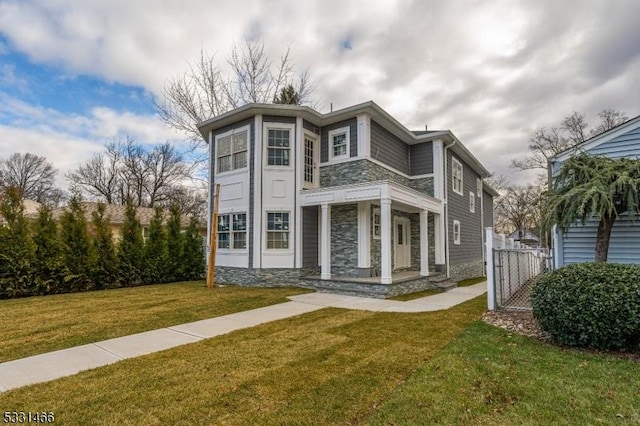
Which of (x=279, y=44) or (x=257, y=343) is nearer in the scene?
(x=257, y=343)

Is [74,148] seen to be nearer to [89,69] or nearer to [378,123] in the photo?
[89,69]

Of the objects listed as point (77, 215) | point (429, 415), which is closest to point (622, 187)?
point (429, 415)

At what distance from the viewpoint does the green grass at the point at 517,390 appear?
109 inches

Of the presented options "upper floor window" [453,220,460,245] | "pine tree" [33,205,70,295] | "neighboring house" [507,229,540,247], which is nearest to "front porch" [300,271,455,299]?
"upper floor window" [453,220,460,245]

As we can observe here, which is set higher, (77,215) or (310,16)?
(310,16)

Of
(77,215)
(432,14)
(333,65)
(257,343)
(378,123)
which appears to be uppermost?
(333,65)

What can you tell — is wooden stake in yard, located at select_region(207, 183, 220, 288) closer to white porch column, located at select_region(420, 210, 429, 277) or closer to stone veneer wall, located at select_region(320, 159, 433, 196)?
stone veneer wall, located at select_region(320, 159, 433, 196)

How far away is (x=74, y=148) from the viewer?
29.3m

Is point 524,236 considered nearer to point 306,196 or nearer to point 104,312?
point 306,196

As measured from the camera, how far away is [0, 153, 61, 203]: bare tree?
3114 centimetres

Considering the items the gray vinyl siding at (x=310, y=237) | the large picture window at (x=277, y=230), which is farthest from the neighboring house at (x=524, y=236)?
the large picture window at (x=277, y=230)

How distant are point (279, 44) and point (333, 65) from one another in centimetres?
663

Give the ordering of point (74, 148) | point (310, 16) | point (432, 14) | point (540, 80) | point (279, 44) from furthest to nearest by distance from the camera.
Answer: point (74, 148) → point (279, 44) → point (540, 80) → point (310, 16) → point (432, 14)

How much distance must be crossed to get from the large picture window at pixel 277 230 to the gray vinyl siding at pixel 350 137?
102 inches
